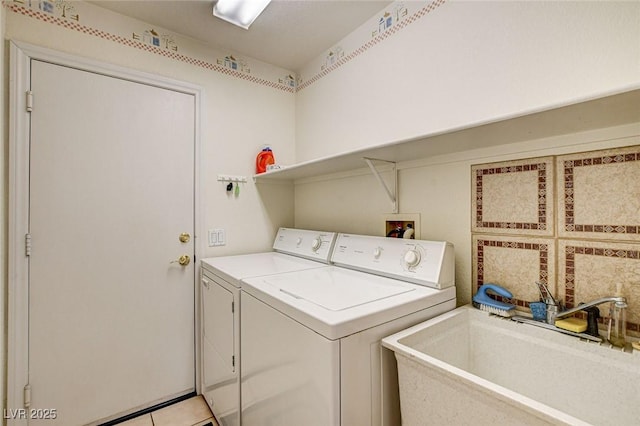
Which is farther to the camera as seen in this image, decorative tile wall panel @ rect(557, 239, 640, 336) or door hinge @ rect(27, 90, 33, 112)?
door hinge @ rect(27, 90, 33, 112)

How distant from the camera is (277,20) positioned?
182 cm

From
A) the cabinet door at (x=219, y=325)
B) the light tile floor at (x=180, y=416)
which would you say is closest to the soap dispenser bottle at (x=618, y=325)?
the cabinet door at (x=219, y=325)

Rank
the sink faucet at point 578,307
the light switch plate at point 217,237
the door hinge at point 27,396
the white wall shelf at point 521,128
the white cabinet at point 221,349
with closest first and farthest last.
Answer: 1. the white wall shelf at point 521,128
2. the sink faucet at point 578,307
3. the white cabinet at point 221,349
4. the door hinge at point 27,396
5. the light switch plate at point 217,237

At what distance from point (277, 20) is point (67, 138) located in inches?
55.4

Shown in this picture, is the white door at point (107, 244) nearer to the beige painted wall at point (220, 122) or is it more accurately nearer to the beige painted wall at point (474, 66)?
the beige painted wall at point (220, 122)

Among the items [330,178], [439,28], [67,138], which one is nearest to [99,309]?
[67,138]

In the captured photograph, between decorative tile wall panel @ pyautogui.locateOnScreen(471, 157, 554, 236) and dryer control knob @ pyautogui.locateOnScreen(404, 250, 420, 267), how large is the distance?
29 cm

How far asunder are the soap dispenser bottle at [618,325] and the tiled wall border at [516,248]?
198 mm

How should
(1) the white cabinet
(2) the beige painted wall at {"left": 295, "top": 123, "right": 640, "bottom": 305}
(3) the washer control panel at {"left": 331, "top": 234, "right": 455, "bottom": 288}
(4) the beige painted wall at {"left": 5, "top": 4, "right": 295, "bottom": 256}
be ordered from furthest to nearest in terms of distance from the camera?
1. (4) the beige painted wall at {"left": 5, "top": 4, "right": 295, "bottom": 256}
2. (1) the white cabinet
3. (3) the washer control panel at {"left": 331, "top": 234, "right": 455, "bottom": 288}
4. (2) the beige painted wall at {"left": 295, "top": 123, "right": 640, "bottom": 305}

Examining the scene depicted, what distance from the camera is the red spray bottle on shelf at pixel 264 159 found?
222 cm

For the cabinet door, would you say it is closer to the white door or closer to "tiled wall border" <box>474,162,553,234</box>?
the white door

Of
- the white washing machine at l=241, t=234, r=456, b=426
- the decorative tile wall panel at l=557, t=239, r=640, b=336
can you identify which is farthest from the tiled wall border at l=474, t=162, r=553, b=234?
the white washing machine at l=241, t=234, r=456, b=426

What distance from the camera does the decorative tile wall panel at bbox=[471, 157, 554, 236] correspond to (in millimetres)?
1112

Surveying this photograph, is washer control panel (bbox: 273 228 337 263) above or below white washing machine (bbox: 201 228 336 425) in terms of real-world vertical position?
above
